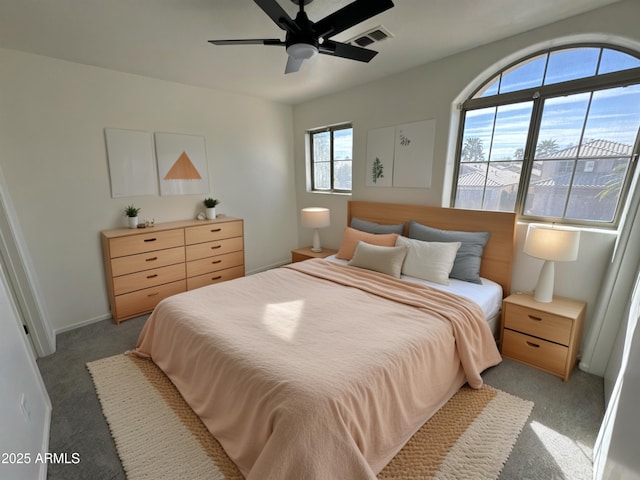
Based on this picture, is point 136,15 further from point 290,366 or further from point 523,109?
point 523,109

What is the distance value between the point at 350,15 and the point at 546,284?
7.43 feet

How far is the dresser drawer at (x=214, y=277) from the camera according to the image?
3418 millimetres

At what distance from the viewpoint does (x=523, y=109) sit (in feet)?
8.13

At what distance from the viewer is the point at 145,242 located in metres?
2.97

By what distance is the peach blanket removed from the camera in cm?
117

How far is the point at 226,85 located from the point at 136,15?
60.1 inches

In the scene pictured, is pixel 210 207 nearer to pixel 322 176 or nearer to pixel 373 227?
pixel 322 176

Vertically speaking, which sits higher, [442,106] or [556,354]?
[442,106]

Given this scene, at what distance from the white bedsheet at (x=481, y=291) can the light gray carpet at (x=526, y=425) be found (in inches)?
16.9

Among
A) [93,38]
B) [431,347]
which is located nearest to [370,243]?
[431,347]

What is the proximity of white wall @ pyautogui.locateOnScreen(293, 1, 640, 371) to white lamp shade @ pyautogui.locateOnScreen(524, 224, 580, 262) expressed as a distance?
30cm

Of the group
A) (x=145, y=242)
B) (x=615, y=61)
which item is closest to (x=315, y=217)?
(x=145, y=242)

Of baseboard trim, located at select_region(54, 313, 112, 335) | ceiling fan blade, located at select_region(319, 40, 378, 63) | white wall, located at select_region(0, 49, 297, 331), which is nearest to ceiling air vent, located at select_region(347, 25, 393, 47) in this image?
ceiling fan blade, located at select_region(319, 40, 378, 63)

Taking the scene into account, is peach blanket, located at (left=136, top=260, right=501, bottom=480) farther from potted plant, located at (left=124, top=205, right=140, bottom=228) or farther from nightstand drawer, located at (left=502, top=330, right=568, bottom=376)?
potted plant, located at (left=124, top=205, right=140, bottom=228)
